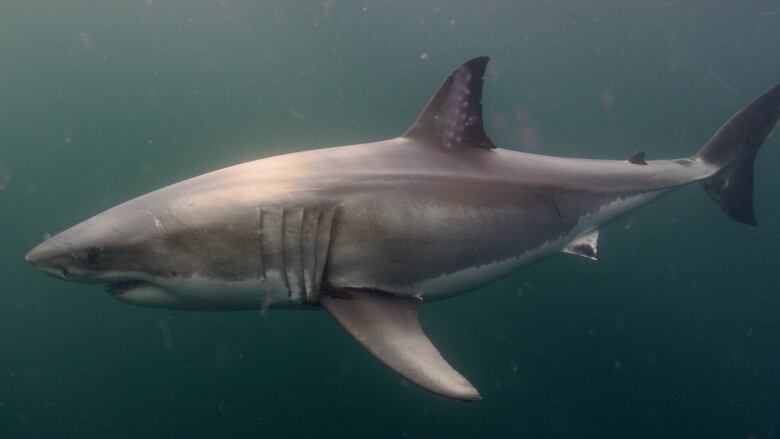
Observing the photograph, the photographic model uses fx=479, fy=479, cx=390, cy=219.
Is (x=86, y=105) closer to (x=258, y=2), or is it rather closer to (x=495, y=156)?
(x=258, y=2)

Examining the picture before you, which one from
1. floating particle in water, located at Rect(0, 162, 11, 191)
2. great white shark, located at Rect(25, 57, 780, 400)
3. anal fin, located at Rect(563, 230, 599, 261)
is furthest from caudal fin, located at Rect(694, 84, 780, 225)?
floating particle in water, located at Rect(0, 162, 11, 191)

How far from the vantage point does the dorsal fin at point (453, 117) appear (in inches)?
182

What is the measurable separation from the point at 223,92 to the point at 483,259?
1203 inches

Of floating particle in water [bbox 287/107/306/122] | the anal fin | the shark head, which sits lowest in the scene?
floating particle in water [bbox 287/107/306/122]

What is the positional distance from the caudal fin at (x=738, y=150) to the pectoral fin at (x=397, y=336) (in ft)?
20.7

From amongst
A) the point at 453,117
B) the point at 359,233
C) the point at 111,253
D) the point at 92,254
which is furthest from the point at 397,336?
the point at 453,117

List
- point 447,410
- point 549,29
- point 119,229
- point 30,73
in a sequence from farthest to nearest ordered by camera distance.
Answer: point 549,29 < point 30,73 < point 447,410 < point 119,229

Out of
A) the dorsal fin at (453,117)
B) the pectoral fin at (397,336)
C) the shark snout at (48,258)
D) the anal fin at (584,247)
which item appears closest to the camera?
the pectoral fin at (397,336)

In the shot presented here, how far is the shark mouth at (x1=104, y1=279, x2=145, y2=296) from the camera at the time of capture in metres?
3.64

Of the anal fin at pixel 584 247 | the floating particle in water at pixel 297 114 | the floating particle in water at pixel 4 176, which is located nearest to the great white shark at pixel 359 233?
the anal fin at pixel 584 247

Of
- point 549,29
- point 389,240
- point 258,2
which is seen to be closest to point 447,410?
point 389,240

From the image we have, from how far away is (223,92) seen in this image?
31.4 m

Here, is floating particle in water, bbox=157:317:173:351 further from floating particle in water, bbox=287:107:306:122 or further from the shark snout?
floating particle in water, bbox=287:107:306:122

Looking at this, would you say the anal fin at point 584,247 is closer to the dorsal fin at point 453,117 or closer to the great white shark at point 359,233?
the great white shark at point 359,233
